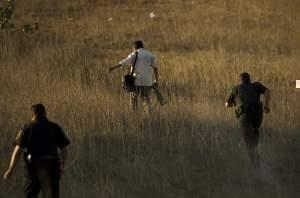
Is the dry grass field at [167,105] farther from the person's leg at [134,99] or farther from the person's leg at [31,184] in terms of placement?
the person's leg at [31,184]

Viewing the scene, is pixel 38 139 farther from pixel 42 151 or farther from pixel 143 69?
pixel 143 69

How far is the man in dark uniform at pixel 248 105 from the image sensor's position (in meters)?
12.1

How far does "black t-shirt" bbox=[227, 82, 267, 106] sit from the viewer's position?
12109 millimetres

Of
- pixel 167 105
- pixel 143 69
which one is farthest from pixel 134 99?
pixel 167 105

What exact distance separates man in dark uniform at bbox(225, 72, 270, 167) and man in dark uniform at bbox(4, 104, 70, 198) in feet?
13.2

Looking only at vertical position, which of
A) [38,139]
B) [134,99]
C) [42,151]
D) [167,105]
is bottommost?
[167,105]

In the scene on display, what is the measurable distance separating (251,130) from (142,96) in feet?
11.2

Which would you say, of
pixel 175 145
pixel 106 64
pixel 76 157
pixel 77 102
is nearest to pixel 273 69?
pixel 106 64

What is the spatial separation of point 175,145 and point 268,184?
1.82m

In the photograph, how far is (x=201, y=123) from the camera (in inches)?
565

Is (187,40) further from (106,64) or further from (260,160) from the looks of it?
(260,160)

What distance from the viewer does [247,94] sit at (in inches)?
477

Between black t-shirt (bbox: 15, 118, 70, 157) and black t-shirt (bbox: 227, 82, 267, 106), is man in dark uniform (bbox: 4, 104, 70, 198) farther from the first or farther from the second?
black t-shirt (bbox: 227, 82, 267, 106)

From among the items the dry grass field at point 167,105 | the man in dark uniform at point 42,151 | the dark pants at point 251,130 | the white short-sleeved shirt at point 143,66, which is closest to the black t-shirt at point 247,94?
the dark pants at point 251,130
